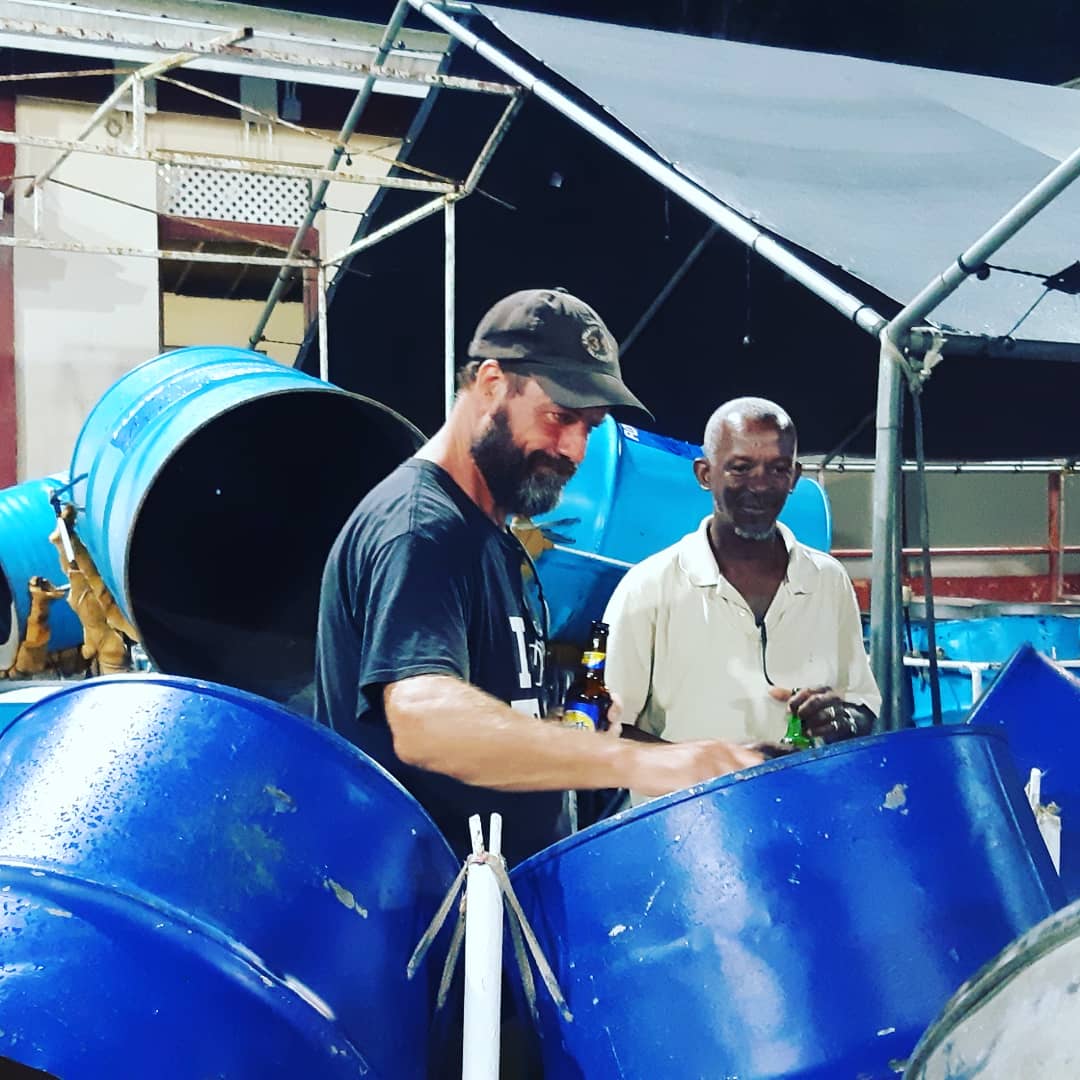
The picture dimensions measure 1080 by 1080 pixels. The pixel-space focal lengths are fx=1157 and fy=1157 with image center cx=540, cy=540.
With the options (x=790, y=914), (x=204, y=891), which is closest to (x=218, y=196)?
(x=204, y=891)

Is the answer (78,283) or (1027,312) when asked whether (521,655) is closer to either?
(1027,312)

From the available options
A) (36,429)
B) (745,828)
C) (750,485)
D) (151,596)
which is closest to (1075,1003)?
(745,828)

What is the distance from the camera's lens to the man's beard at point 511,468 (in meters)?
1.59

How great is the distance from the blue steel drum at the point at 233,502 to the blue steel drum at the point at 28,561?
57cm

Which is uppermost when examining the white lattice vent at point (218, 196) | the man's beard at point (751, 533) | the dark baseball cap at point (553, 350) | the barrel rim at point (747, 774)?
the white lattice vent at point (218, 196)

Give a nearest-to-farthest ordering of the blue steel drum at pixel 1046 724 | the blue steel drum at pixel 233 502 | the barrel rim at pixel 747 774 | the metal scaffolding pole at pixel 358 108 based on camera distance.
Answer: the barrel rim at pixel 747 774 → the blue steel drum at pixel 1046 724 → the blue steel drum at pixel 233 502 → the metal scaffolding pole at pixel 358 108

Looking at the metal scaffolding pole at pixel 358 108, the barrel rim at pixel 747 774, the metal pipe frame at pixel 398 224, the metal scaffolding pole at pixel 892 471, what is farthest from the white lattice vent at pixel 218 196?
the barrel rim at pixel 747 774

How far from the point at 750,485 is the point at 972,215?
3.93 feet

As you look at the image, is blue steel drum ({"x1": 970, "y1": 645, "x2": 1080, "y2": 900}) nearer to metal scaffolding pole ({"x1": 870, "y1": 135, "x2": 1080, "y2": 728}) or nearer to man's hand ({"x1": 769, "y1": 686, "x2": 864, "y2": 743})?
man's hand ({"x1": 769, "y1": 686, "x2": 864, "y2": 743})

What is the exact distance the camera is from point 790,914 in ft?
3.45

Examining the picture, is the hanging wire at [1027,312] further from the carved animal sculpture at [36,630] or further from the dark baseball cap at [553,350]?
the carved animal sculpture at [36,630]

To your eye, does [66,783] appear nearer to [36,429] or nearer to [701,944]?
[701,944]

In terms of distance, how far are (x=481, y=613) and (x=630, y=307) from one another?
3.81 meters

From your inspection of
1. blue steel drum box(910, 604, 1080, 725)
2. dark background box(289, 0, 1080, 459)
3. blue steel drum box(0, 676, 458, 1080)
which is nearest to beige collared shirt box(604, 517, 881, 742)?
blue steel drum box(0, 676, 458, 1080)
